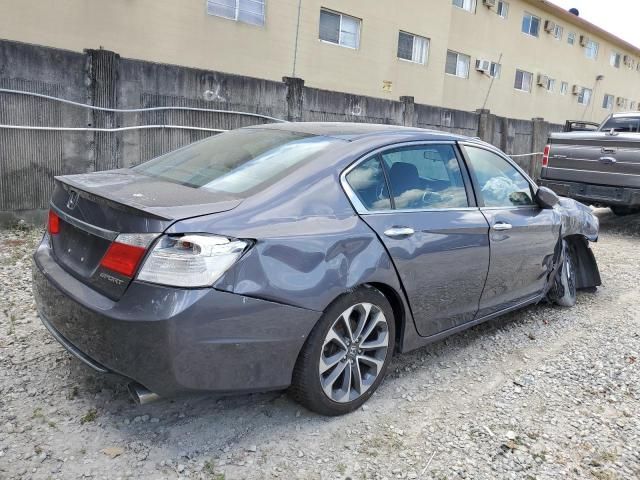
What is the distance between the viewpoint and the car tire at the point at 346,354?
2.61 meters

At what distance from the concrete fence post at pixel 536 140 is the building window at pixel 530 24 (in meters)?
10.2

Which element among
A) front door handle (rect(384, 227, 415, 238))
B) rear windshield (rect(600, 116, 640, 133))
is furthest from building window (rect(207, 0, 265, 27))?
front door handle (rect(384, 227, 415, 238))

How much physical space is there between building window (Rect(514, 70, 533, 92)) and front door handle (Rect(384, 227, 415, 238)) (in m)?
22.0

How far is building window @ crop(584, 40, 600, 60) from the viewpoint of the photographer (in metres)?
26.4

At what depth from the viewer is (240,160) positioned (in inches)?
118

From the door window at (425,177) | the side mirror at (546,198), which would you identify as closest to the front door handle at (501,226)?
the door window at (425,177)

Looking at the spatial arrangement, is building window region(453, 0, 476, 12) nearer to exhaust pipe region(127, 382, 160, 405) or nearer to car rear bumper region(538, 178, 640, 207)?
car rear bumper region(538, 178, 640, 207)

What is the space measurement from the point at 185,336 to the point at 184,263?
0.99ft

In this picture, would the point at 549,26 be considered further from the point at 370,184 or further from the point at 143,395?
the point at 143,395

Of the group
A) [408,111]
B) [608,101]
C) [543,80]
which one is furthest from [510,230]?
[608,101]

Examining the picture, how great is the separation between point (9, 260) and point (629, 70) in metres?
35.0

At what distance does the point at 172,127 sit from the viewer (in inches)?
268

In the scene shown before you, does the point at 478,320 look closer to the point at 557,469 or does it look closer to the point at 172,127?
the point at 557,469

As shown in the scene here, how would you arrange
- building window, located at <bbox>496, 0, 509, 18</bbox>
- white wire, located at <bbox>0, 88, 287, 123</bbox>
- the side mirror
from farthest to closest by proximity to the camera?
building window, located at <bbox>496, 0, 509, 18</bbox>, white wire, located at <bbox>0, 88, 287, 123</bbox>, the side mirror
